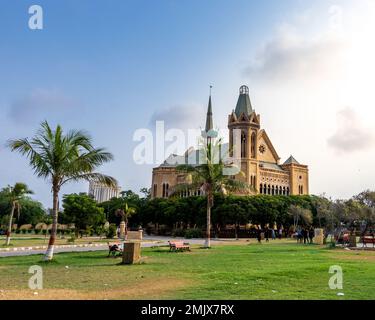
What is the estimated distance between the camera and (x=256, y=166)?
7950 cm

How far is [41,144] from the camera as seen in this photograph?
19.0 metres

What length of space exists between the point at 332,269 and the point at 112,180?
10.3 meters

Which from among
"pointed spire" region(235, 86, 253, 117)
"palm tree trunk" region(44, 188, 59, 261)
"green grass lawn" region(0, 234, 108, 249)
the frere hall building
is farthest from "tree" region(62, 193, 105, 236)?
"pointed spire" region(235, 86, 253, 117)

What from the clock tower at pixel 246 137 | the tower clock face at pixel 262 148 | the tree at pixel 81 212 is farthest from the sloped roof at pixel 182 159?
the tree at pixel 81 212

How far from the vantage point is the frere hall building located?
79125mm

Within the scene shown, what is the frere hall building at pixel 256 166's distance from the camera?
260 ft

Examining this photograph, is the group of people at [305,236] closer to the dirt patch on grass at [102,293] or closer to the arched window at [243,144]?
the dirt patch on grass at [102,293]

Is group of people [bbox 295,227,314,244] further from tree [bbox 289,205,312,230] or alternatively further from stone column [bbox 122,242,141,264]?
stone column [bbox 122,242,141,264]

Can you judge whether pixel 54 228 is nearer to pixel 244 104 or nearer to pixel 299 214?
pixel 299 214

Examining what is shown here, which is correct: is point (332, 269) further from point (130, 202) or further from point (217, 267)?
point (130, 202)

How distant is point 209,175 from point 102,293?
1964 centimetres

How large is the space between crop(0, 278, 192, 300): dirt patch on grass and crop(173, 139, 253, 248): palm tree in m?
17.9

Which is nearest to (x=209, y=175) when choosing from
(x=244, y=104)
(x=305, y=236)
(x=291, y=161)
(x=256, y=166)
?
(x=305, y=236)
